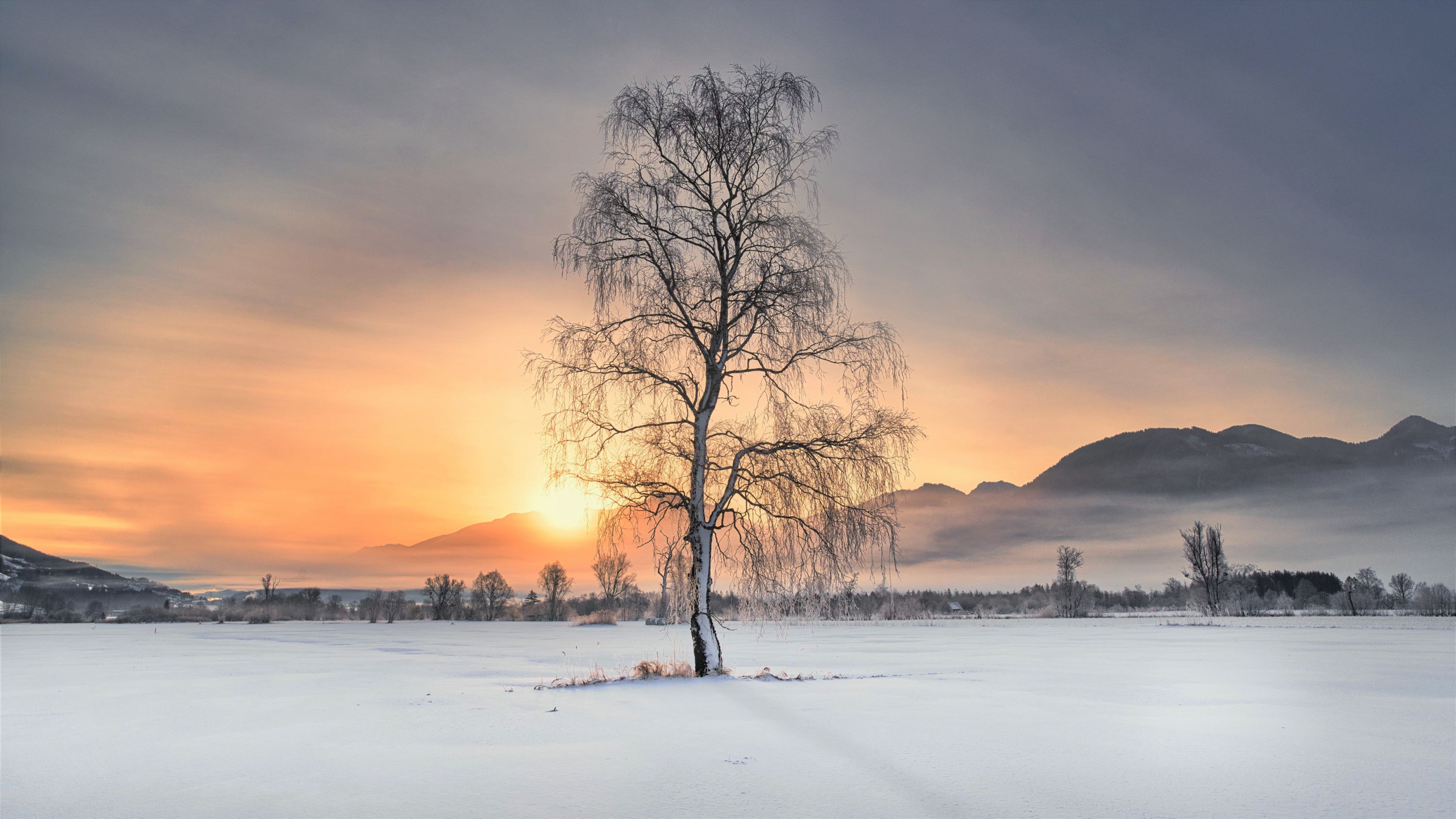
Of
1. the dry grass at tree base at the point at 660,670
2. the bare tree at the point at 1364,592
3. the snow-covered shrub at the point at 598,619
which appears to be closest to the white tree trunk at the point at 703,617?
the dry grass at tree base at the point at 660,670

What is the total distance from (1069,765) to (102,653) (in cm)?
2260

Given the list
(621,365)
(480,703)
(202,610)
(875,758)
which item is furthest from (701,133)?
(202,610)

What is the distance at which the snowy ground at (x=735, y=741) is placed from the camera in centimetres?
546

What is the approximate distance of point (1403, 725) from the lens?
833 centimetres

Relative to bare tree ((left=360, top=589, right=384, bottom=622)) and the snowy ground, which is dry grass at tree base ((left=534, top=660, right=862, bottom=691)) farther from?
bare tree ((left=360, top=589, right=384, bottom=622))

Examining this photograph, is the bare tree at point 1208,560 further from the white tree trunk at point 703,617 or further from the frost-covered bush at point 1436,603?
the white tree trunk at point 703,617

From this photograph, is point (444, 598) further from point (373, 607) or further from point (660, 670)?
point (660, 670)

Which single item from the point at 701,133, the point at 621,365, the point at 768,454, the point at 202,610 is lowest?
the point at 202,610

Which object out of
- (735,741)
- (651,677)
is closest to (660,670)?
(651,677)

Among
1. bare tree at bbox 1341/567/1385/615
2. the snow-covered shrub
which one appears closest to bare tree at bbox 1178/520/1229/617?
bare tree at bbox 1341/567/1385/615

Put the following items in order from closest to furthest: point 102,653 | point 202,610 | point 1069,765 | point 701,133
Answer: point 1069,765 < point 701,133 < point 102,653 < point 202,610

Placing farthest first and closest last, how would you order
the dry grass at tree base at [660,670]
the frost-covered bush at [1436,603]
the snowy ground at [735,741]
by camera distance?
the frost-covered bush at [1436,603]
the dry grass at tree base at [660,670]
the snowy ground at [735,741]

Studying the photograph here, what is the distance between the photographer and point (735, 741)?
7.44 meters

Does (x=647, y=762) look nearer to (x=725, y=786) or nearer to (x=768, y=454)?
(x=725, y=786)
